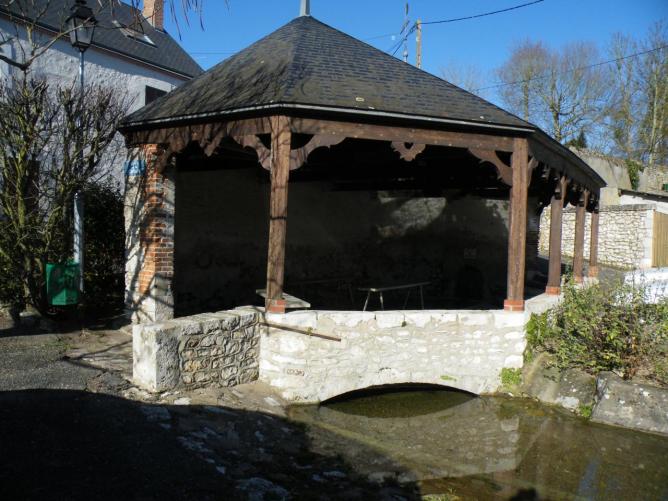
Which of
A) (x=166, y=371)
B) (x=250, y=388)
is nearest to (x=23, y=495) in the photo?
(x=166, y=371)

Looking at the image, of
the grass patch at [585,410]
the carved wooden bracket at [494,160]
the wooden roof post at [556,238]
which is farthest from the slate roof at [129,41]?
the grass patch at [585,410]

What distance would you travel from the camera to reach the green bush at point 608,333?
5.71 m

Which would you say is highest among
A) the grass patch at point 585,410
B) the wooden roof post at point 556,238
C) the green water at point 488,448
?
the wooden roof post at point 556,238

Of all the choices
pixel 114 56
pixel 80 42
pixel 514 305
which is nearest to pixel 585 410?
pixel 514 305

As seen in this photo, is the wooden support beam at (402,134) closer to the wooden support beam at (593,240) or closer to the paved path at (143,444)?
the paved path at (143,444)

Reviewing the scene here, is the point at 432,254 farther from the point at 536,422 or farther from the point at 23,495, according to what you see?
the point at 23,495

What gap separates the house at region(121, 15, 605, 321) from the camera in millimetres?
5641

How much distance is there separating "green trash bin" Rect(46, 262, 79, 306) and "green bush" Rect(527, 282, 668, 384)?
5.41 metres

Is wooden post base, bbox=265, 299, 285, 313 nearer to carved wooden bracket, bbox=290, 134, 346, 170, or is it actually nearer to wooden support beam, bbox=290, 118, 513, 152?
carved wooden bracket, bbox=290, 134, 346, 170

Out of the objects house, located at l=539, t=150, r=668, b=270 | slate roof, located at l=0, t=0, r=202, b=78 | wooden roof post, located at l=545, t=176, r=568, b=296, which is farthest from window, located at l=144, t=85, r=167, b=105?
house, located at l=539, t=150, r=668, b=270

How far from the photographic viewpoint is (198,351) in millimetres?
4988

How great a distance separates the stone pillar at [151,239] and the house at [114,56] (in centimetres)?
334

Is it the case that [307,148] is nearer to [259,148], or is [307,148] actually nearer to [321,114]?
[321,114]

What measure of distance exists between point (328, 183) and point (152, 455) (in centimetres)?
733
